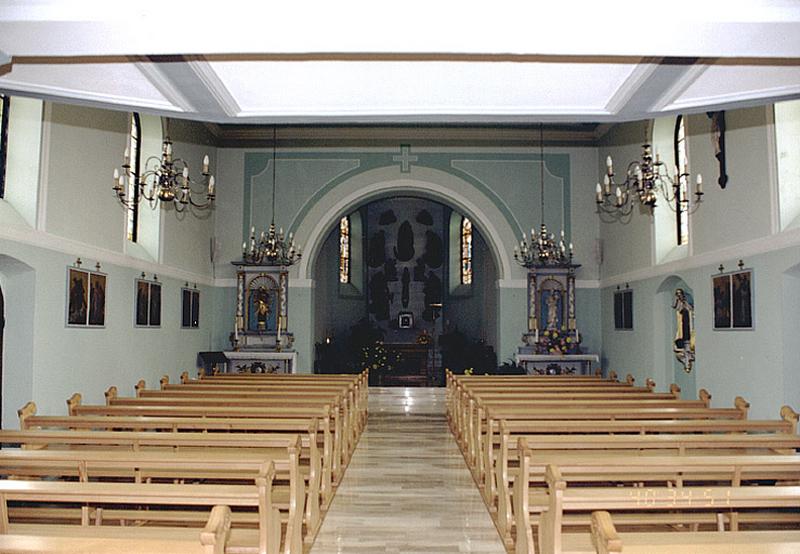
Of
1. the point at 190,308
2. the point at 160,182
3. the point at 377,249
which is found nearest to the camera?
the point at 160,182

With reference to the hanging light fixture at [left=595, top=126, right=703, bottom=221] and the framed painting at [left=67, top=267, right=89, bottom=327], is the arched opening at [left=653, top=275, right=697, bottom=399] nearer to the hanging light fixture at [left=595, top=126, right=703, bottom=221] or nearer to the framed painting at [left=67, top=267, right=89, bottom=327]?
the hanging light fixture at [left=595, top=126, right=703, bottom=221]

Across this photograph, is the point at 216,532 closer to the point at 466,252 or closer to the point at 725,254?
the point at 725,254

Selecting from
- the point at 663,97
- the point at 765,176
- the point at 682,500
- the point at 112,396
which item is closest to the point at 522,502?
the point at 682,500

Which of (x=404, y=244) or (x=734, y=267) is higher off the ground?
(x=404, y=244)

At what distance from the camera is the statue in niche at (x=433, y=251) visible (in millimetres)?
22797

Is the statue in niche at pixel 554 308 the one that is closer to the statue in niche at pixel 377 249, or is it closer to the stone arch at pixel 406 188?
the stone arch at pixel 406 188

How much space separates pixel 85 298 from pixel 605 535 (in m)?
7.91

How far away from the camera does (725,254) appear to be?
28.9 ft

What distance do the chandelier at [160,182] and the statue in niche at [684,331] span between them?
7.33 metres

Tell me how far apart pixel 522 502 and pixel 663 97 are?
106 inches

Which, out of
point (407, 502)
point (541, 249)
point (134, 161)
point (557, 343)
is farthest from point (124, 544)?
point (557, 343)

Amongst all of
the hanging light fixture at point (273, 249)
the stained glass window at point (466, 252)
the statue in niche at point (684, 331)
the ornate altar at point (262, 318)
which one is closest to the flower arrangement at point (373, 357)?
the stained glass window at point (466, 252)

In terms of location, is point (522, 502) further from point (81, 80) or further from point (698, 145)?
point (698, 145)

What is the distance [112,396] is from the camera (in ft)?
24.4
